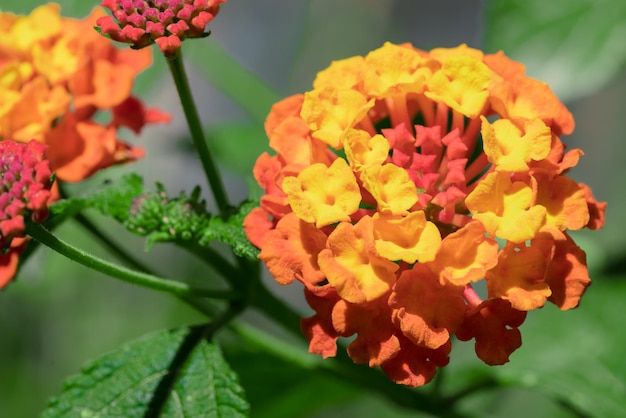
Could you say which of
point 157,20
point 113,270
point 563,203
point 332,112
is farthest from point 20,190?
point 563,203

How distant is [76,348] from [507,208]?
1860 mm

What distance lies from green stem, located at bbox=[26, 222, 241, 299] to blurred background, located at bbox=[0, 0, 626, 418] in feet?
1.10

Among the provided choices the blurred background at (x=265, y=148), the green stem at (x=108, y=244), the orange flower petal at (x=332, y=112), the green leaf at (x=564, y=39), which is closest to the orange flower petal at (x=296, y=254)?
the orange flower petal at (x=332, y=112)

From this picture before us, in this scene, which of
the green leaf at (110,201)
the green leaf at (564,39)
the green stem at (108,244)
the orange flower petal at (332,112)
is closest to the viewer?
the orange flower petal at (332,112)

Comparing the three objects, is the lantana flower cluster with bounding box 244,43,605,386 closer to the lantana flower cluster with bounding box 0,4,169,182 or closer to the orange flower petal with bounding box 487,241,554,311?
the orange flower petal with bounding box 487,241,554,311

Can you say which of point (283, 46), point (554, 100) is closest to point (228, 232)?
point (554, 100)

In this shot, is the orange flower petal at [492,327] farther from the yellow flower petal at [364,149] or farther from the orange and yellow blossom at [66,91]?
the orange and yellow blossom at [66,91]

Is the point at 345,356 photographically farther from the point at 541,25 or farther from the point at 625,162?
the point at 625,162

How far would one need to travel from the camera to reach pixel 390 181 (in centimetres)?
95

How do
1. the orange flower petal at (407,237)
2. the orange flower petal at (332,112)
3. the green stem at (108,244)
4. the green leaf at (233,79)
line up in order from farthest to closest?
the green leaf at (233,79), the green stem at (108,244), the orange flower petal at (332,112), the orange flower petal at (407,237)

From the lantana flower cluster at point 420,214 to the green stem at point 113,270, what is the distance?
15cm

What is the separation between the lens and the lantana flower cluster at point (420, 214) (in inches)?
36.5

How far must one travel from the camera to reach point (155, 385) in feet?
3.76

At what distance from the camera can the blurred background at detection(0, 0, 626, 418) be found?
157 centimetres
